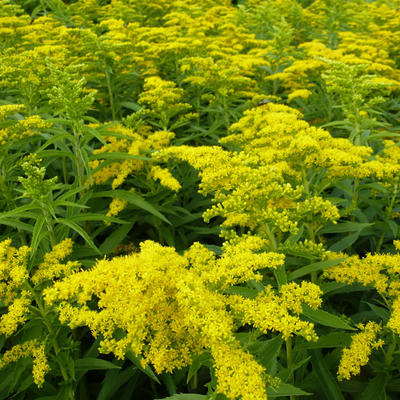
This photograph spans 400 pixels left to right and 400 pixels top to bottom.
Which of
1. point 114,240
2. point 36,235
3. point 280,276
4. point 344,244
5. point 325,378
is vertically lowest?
point 325,378

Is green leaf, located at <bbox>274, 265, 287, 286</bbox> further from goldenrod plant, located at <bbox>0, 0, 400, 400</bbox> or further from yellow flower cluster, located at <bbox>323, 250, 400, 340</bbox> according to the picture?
yellow flower cluster, located at <bbox>323, 250, 400, 340</bbox>

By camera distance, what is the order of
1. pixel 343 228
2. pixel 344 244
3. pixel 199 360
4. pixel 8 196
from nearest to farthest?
pixel 199 360 → pixel 343 228 → pixel 344 244 → pixel 8 196

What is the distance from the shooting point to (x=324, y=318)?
78.8 inches

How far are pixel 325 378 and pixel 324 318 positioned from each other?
0.51 m

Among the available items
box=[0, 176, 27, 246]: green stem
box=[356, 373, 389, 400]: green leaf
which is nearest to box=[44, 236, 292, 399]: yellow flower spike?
box=[356, 373, 389, 400]: green leaf

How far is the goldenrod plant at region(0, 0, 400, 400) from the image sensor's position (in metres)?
1.74

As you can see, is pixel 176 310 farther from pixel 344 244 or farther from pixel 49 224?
pixel 344 244

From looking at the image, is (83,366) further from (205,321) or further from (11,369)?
(205,321)

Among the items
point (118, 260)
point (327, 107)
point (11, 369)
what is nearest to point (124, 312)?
point (118, 260)

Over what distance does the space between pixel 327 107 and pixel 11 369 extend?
15.2 ft

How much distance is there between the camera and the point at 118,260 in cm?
192

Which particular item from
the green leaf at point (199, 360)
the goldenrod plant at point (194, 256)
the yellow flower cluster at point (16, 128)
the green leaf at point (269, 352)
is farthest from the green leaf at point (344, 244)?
the yellow flower cluster at point (16, 128)

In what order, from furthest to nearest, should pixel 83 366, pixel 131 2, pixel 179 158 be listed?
pixel 131 2 → pixel 179 158 → pixel 83 366

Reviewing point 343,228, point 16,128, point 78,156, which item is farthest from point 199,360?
point 16,128
